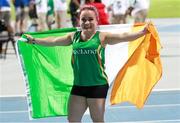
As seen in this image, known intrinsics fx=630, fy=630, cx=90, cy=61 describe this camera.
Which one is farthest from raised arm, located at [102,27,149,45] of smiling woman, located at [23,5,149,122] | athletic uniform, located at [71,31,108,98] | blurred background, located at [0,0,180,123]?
blurred background, located at [0,0,180,123]

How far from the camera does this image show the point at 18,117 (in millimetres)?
10797

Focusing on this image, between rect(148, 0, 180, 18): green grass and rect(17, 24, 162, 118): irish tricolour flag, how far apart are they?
25842 mm

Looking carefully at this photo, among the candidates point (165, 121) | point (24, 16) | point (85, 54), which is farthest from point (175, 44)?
point (85, 54)

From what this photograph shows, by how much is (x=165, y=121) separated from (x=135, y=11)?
8.85 m

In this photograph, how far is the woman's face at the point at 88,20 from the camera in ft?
23.1

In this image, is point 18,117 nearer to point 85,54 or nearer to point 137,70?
point 137,70

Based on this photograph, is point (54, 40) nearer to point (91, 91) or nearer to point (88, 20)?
point (88, 20)

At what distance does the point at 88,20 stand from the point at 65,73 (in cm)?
161

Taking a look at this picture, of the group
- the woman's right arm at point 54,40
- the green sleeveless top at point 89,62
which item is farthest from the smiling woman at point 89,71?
the woman's right arm at point 54,40

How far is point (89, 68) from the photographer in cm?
707

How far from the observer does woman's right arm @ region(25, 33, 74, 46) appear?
Answer: 24.3 ft

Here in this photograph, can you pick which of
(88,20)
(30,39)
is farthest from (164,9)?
(88,20)

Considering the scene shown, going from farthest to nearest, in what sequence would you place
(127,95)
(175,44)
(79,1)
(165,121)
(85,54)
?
1. (79,1)
2. (175,44)
3. (165,121)
4. (127,95)
5. (85,54)

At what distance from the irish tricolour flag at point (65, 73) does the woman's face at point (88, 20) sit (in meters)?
1.16
